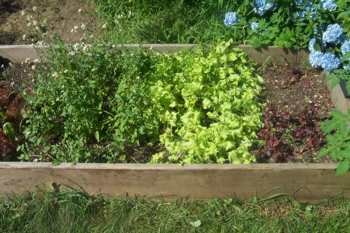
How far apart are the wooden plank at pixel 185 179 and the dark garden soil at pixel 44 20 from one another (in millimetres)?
1612

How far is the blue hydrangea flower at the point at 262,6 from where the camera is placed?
463 cm

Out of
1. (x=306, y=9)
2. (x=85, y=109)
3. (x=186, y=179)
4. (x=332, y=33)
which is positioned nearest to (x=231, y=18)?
(x=306, y=9)

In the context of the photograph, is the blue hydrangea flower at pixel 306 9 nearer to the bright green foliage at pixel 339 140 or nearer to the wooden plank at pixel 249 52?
Answer: the wooden plank at pixel 249 52

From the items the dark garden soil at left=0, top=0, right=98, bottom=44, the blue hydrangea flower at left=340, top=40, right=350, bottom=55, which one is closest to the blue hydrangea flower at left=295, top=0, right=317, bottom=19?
the blue hydrangea flower at left=340, top=40, right=350, bottom=55

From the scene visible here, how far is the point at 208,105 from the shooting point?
4.15 metres

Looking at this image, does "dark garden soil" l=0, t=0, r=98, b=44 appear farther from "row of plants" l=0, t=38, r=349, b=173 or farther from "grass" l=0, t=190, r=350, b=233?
"grass" l=0, t=190, r=350, b=233

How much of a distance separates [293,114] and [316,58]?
0.44 metres

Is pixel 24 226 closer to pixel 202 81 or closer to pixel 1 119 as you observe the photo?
pixel 1 119

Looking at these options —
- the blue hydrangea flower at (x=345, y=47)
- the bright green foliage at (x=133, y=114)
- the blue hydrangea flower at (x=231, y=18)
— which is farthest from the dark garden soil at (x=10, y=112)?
the blue hydrangea flower at (x=345, y=47)

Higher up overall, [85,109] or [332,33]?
[332,33]

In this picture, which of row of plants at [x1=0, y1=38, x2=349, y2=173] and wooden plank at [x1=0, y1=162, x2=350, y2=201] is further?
row of plants at [x1=0, y1=38, x2=349, y2=173]

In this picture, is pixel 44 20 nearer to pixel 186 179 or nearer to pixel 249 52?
pixel 249 52

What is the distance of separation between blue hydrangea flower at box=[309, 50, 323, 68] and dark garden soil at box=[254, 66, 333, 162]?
0.21 metres

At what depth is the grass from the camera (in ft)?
12.1
